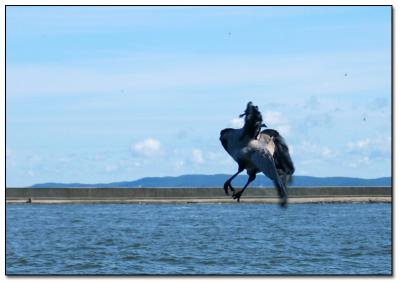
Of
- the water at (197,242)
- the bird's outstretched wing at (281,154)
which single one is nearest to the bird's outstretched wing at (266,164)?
the bird's outstretched wing at (281,154)

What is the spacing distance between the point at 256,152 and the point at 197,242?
250ft

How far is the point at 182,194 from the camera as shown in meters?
109

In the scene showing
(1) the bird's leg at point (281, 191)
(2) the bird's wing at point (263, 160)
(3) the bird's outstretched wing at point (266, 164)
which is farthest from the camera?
(2) the bird's wing at point (263, 160)

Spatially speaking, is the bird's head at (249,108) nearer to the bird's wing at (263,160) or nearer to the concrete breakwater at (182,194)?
the bird's wing at (263,160)

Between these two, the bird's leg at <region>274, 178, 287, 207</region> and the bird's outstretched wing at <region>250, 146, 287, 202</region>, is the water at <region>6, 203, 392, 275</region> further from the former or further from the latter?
the bird's leg at <region>274, 178, 287, 207</region>

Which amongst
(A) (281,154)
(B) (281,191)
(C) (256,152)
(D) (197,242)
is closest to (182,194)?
(D) (197,242)

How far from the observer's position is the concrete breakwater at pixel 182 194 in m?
109

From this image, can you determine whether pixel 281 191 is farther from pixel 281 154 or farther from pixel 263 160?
pixel 281 154

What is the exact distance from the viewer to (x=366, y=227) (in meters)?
106

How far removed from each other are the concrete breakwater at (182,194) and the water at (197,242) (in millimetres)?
2431

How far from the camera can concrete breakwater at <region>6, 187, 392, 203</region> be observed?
109m

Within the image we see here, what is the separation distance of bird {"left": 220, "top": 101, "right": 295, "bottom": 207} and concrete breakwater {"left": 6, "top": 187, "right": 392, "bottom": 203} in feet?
304

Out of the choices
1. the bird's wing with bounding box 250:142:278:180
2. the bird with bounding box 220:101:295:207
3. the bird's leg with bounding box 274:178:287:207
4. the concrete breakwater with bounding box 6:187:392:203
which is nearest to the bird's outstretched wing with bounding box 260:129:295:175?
the bird with bounding box 220:101:295:207

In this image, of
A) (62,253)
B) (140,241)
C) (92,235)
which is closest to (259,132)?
(62,253)
